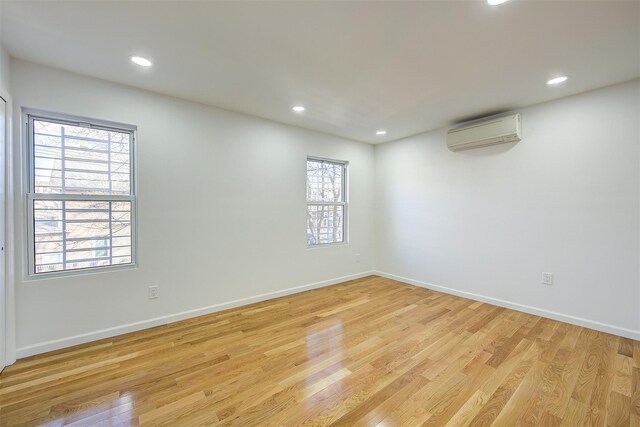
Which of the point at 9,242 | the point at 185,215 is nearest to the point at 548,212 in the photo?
the point at 185,215

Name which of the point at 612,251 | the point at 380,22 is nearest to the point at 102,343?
the point at 380,22

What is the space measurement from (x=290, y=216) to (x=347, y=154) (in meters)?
1.53

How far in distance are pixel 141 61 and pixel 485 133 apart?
144 inches

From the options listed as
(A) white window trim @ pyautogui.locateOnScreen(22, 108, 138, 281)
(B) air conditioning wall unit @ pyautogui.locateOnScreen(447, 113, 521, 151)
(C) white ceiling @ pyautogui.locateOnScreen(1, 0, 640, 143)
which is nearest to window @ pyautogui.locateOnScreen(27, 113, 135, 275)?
(A) white window trim @ pyautogui.locateOnScreen(22, 108, 138, 281)

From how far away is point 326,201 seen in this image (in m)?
4.33

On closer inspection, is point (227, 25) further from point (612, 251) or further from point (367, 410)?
point (612, 251)

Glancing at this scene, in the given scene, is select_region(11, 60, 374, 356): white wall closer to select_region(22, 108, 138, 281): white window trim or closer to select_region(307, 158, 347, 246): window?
select_region(22, 108, 138, 281): white window trim

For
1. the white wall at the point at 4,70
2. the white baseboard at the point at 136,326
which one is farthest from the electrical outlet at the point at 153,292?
the white wall at the point at 4,70

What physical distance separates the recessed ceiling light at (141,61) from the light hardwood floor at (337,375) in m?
2.42

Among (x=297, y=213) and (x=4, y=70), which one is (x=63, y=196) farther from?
(x=297, y=213)

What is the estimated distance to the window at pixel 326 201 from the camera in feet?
13.6

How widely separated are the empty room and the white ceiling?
19 mm

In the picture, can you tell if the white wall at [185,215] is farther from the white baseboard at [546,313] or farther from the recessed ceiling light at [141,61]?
the white baseboard at [546,313]

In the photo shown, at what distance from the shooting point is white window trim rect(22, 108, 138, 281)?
7.23ft
